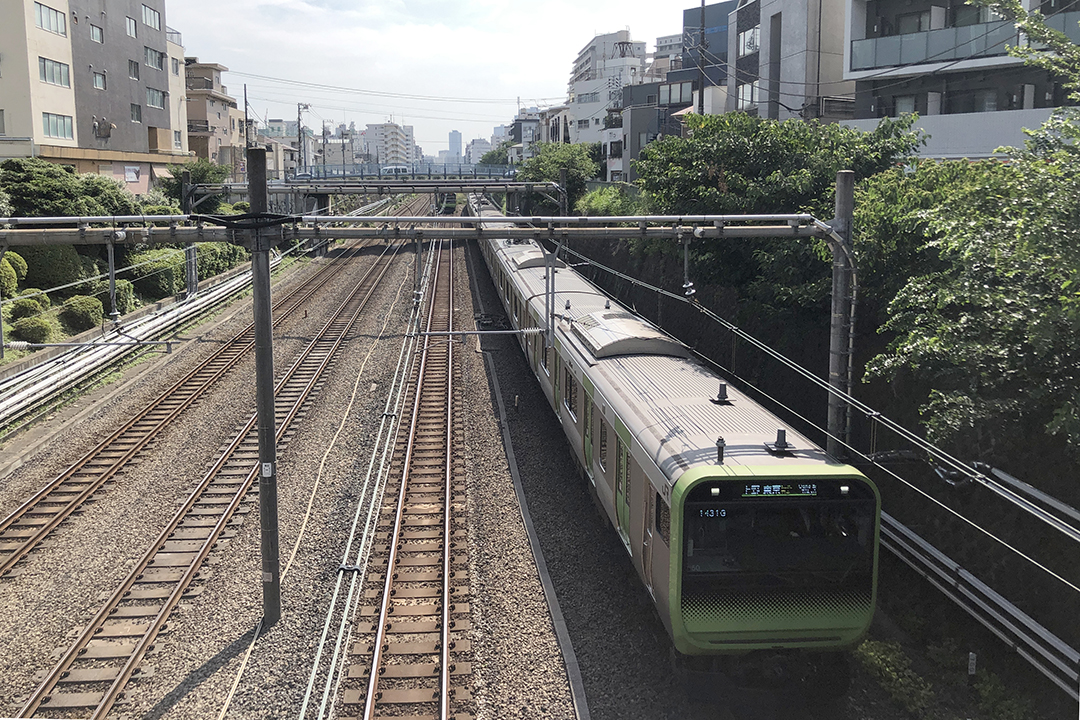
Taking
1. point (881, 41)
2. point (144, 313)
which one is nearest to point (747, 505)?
point (881, 41)

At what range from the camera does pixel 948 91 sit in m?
22.5

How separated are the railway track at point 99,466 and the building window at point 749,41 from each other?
23.4m

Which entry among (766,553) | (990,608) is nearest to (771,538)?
(766,553)

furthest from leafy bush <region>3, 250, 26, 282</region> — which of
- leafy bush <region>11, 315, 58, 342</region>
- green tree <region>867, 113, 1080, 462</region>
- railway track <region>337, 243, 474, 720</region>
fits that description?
green tree <region>867, 113, 1080, 462</region>

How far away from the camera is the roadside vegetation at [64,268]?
76.4 feet

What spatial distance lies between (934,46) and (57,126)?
33642mm

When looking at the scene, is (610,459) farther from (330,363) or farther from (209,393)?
(330,363)

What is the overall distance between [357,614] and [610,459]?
3819mm

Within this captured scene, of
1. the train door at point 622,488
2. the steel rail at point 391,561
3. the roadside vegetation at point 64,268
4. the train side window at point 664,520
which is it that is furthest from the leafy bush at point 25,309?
the train side window at point 664,520

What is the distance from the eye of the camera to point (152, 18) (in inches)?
1817

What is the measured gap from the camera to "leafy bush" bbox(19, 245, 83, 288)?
26312 mm

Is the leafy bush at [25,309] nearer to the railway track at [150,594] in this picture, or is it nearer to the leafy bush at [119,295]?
the leafy bush at [119,295]

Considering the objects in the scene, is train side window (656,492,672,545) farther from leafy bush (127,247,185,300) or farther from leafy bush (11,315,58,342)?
leafy bush (127,247,185,300)

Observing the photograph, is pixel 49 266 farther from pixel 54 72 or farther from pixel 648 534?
pixel 648 534
